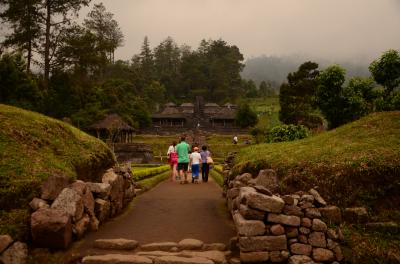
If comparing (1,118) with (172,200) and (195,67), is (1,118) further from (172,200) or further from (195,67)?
(195,67)

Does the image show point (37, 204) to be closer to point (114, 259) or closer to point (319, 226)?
point (114, 259)

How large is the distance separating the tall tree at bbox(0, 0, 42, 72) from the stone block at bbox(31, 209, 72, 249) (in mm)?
32664

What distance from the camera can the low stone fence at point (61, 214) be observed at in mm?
5721

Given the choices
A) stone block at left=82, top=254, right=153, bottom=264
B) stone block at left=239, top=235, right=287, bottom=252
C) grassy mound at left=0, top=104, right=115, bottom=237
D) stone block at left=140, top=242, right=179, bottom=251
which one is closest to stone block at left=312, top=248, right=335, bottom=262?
stone block at left=239, top=235, right=287, bottom=252

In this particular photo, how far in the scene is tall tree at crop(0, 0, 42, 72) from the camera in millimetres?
33562

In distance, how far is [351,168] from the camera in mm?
7137

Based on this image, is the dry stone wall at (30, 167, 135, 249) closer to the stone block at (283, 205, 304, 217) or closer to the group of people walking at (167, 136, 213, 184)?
the stone block at (283, 205, 304, 217)

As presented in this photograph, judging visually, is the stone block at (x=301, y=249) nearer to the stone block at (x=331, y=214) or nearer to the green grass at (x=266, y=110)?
the stone block at (x=331, y=214)

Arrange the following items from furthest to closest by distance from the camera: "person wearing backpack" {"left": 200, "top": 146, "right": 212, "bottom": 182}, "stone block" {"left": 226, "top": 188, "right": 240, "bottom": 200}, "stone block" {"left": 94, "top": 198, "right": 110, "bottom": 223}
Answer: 1. "person wearing backpack" {"left": 200, "top": 146, "right": 212, "bottom": 182}
2. "stone block" {"left": 226, "top": 188, "right": 240, "bottom": 200}
3. "stone block" {"left": 94, "top": 198, "right": 110, "bottom": 223}

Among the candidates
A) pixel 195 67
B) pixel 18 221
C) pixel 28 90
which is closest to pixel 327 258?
pixel 18 221

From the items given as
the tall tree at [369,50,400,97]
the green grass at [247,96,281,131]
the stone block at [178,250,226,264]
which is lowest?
the stone block at [178,250,226,264]

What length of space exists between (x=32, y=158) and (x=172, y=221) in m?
3.32

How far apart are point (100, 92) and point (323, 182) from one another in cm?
4630

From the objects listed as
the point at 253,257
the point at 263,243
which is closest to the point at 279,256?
the point at 263,243
